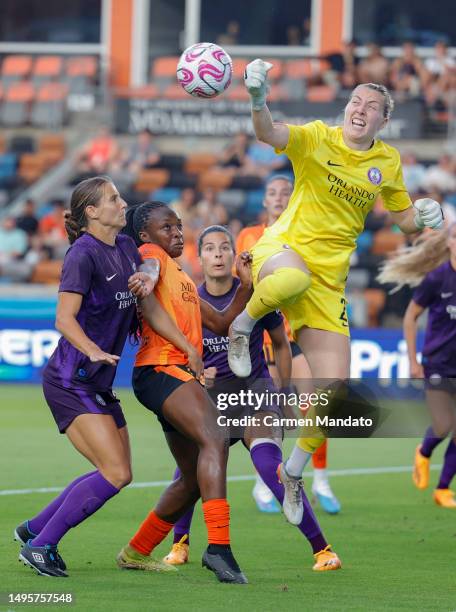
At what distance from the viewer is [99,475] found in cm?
675

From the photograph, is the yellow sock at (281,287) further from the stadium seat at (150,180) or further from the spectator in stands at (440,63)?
the spectator in stands at (440,63)

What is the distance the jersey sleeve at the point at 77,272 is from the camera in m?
6.66

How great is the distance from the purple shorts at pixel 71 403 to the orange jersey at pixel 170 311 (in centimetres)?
31

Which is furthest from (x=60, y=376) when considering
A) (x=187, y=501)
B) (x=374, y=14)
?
(x=374, y=14)

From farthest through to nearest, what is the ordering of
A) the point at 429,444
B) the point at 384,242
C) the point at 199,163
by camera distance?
the point at 199,163 → the point at 384,242 → the point at 429,444

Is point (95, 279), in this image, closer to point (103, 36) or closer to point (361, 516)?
point (361, 516)

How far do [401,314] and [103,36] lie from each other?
12629 millimetres

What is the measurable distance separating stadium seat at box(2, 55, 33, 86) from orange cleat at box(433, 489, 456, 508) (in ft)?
60.8

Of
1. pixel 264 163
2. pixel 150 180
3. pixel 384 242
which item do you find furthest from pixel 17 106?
pixel 384 242

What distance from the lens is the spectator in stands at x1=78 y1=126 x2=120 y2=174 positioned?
23.5m

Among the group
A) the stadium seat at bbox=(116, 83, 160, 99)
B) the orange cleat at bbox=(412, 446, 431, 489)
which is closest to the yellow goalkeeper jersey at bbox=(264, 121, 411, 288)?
the orange cleat at bbox=(412, 446, 431, 489)

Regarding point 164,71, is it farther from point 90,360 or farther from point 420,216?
point 90,360

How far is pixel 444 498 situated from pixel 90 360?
14.1 feet

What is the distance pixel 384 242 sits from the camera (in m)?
20.4
